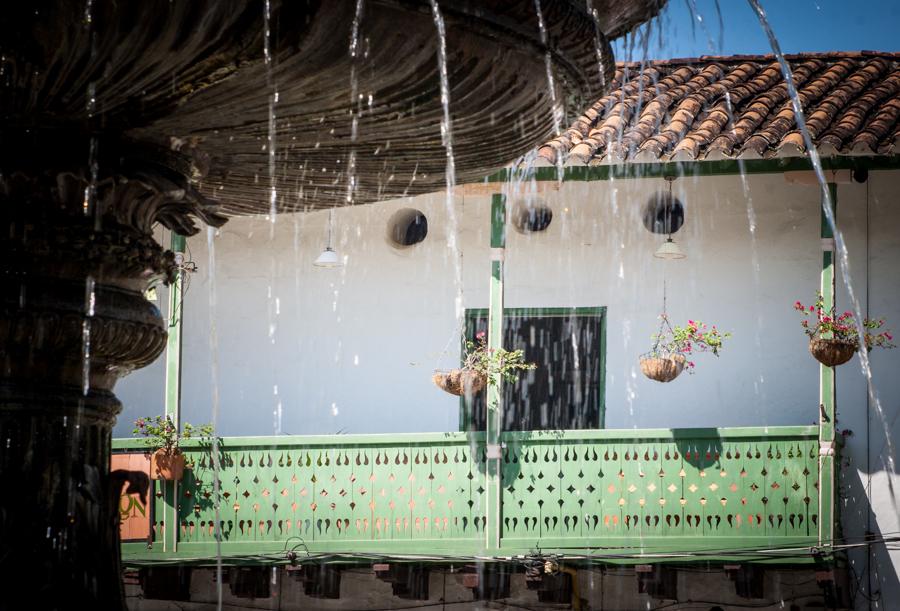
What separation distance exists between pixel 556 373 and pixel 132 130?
9292mm

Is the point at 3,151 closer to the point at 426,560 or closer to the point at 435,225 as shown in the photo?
the point at 426,560

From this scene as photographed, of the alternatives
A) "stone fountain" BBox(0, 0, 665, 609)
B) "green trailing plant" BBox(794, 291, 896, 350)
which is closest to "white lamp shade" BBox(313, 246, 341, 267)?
"green trailing plant" BBox(794, 291, 896, 350)

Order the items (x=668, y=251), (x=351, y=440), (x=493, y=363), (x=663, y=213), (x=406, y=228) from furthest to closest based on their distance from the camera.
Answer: (x=406, y=228)
(x=663, y=213)
(x=668, y=251)
(x=493, y=363)
(x=351, y=440)

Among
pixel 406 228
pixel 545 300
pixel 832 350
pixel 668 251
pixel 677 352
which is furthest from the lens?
pixel 406 228

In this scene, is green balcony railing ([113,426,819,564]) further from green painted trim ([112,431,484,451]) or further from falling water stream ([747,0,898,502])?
falling water stream ([747,0,898,502])

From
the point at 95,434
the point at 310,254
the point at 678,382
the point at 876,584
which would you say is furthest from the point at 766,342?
the point at 95,434

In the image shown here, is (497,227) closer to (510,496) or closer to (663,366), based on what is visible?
(663,366)

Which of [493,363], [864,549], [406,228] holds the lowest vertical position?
[864,549]

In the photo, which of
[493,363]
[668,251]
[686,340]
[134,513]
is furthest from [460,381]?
[134,513]

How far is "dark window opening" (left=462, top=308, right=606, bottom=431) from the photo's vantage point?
43.0ft

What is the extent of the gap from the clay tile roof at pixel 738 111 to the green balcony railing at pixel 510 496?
2.48m

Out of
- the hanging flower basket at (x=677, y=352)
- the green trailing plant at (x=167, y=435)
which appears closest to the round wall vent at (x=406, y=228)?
the hanging flower basket at (x=677, y=352)

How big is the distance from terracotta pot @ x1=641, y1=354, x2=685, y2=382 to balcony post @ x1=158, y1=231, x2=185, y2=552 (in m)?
4.30

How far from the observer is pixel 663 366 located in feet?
38.8
